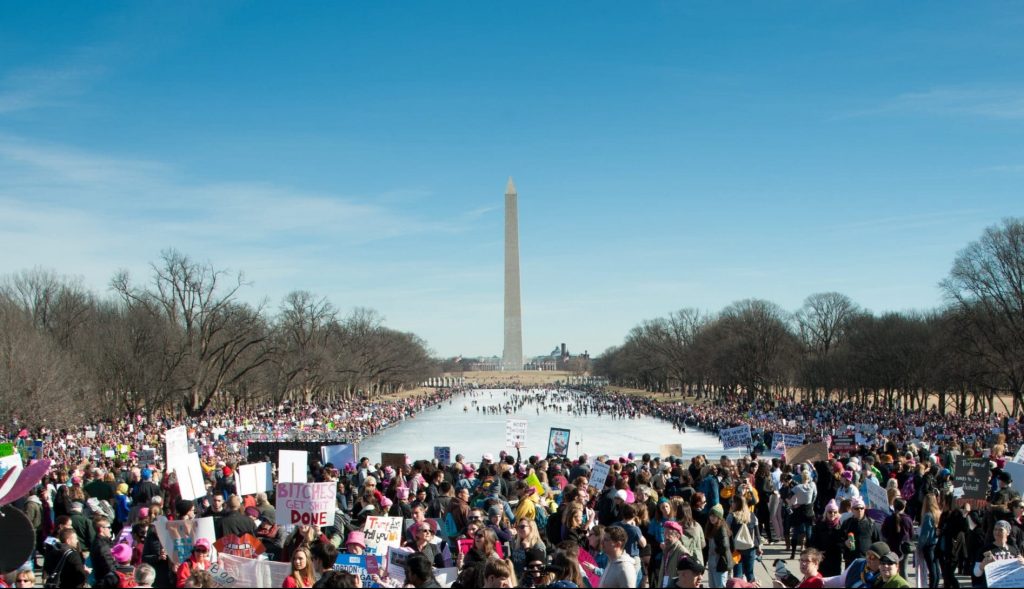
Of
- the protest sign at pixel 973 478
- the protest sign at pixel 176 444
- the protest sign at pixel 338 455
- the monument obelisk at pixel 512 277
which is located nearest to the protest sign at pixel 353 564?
the protest sign at pixel 176 444

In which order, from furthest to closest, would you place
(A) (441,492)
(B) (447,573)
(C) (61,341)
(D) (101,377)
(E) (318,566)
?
(C) (61,341)
(D) (101,377)
(A) (441,492)
(B) (447,573)
(E) (318,566)

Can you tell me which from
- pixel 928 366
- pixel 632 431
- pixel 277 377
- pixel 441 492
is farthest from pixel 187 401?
pixel 441 492

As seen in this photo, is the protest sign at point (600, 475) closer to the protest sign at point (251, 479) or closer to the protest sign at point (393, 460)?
the protest sign at point (251, 479)

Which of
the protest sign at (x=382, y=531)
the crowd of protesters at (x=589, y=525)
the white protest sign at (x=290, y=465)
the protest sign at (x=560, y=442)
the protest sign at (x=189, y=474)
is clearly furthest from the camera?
the protest sign at (x=560, y=442)

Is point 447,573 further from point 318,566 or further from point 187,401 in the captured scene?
point 187,401

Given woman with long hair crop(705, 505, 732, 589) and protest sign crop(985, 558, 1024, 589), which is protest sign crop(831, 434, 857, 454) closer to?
woman with long hair crop(705, 505, 732, 589)

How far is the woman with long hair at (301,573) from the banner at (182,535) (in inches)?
96.9

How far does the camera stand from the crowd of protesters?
Answer: 7.55 metres

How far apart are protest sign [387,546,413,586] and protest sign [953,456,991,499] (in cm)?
934

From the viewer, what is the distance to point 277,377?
266 ft

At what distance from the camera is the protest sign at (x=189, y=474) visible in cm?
1414

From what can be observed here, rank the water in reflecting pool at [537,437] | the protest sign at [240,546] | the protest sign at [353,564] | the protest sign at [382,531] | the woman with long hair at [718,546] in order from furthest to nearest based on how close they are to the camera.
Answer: the water in reflecting pool at [537,437] < the woman with long hair at [718,546] < the protest sign at [382,531] < the protest sign at [240,546] < the protest sign at [353,564]

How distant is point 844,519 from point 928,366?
53.2 m

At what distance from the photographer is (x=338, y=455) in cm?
2253
